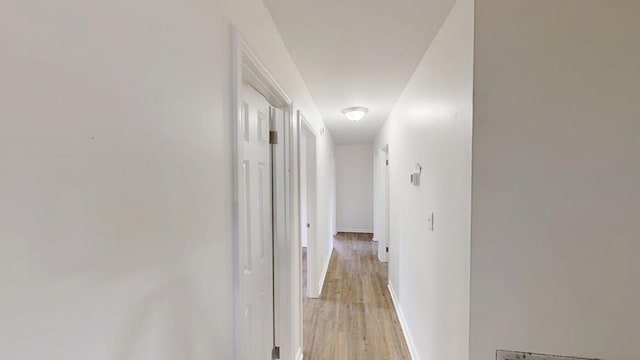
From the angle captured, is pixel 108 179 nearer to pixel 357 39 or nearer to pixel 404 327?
pixel 357 39

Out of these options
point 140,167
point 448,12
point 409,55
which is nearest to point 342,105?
point 409,55

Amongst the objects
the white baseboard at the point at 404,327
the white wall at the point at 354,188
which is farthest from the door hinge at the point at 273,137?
the white wall at the point at 354,188

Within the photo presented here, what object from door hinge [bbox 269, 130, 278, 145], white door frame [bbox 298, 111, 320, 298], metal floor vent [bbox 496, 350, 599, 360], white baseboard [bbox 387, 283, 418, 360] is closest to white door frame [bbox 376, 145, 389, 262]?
white baseboard [bbox 387, 283, 418, 360]

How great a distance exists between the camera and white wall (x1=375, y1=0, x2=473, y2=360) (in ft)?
4.22

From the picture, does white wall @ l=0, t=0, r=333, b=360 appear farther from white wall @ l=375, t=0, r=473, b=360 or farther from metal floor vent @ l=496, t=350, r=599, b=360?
metal floor vent @ l=496, t=350, r=599, b=360

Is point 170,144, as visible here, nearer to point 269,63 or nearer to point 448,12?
point 269,63

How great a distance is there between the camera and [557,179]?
1.17 metres

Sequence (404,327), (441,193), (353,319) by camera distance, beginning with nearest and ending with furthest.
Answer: (441,193)
(404,327)
(353,319)

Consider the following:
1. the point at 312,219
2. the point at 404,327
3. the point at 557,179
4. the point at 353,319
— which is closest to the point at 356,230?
the point at 312,219

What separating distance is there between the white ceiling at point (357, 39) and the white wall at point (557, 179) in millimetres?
426

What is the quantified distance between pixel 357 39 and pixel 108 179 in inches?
63.8

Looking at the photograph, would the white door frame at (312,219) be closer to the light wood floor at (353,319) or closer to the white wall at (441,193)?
the light wood floor at (353,319)

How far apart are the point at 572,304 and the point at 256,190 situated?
1.60 meters

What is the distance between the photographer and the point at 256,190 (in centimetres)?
163
